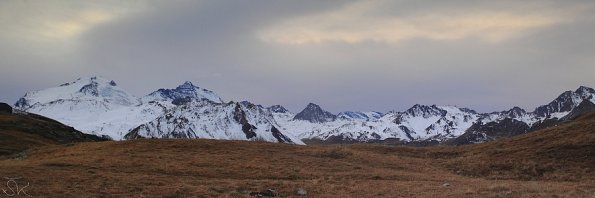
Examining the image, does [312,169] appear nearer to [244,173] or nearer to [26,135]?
[244,173]

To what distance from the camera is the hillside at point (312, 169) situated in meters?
34.1

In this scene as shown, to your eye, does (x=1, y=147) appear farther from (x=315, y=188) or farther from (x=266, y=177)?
(x=315, y=188)

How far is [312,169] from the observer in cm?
4838

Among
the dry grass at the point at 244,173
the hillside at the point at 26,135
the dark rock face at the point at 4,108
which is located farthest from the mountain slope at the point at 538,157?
the dark rock face at the point at 4,108

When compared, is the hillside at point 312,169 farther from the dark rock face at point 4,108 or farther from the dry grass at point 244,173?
the dark rock face at point 4,108

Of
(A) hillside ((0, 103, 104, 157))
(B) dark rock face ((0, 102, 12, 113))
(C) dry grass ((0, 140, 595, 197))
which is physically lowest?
(C) dry grass ((0, 140, 595, 197))

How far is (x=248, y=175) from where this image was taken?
43.9 meters

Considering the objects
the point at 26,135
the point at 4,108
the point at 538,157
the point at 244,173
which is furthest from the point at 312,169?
the point at 4,108

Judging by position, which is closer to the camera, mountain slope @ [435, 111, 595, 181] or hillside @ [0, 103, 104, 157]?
mountain slope @ [435, 111, 595, 181]

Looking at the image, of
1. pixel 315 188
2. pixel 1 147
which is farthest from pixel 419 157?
pixel 1 147

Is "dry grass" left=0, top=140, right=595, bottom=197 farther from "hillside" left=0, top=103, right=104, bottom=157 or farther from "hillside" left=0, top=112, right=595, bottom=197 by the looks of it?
"hillside" left=0, top=103, right=104, bottom=157

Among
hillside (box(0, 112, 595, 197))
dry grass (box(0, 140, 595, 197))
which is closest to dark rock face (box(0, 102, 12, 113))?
hillside (box(0, 112, 595, 197))

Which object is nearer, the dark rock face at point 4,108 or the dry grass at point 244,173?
the dry grass at point 244,173

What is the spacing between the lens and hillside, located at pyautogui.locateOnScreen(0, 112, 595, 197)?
3409 cm
